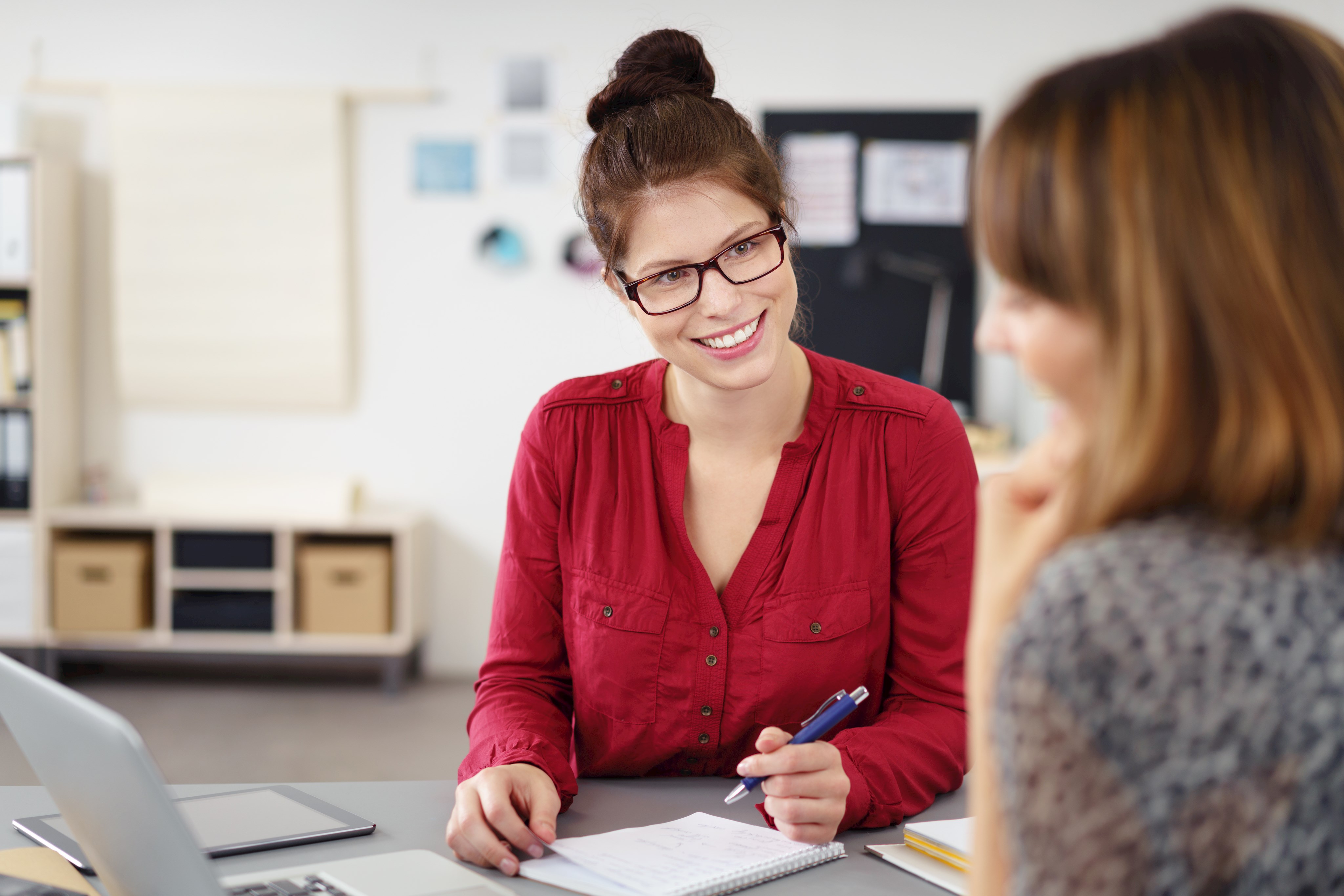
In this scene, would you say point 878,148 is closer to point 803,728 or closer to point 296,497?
point 296,497

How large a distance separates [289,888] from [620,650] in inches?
20.1

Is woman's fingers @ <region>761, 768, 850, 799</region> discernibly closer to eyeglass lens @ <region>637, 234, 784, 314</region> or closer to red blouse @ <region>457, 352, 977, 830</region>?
red blouse @ <region>457, 352, 977, 830</region>

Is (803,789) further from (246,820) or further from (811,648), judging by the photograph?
(246,820)

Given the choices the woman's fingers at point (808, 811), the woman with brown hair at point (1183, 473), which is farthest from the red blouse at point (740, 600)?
the woman with brown hair at point (1183, 473)

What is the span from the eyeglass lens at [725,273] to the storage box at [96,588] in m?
3.15

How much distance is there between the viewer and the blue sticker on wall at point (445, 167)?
4.16m

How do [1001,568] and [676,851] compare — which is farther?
[676,851]

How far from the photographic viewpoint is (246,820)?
1.13 metres

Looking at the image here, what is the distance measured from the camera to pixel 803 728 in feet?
3.76

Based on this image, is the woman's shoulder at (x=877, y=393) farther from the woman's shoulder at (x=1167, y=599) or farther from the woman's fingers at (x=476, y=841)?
the woman's shoulder at (x=1167, y=599)

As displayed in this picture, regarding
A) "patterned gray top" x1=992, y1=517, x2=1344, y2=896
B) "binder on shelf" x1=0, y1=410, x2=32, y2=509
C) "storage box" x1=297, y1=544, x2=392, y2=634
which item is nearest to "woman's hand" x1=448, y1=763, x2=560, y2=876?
"patterned gray top" x1=992, y1=517, x2=1344, y2=896

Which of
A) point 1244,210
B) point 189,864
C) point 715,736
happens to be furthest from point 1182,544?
point 715,736

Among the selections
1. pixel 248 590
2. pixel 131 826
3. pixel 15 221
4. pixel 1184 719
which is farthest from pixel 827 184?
pixel 1184 719

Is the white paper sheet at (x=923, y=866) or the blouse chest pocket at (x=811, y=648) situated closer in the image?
the white paper sheet at (x=923, y=866)
